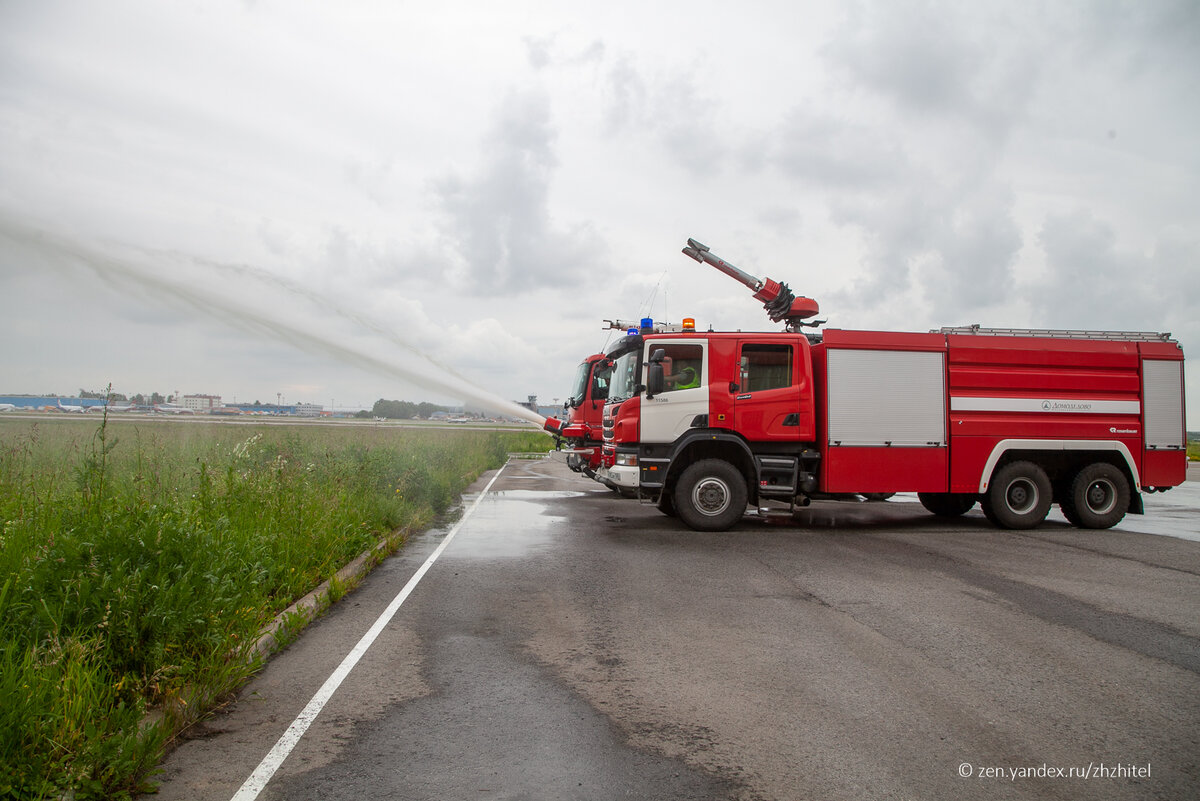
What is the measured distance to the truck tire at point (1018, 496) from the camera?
1139 cm

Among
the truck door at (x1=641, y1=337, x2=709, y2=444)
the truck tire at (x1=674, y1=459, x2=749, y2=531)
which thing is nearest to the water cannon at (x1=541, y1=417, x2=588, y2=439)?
the truck door at (x1=641, y1=337, x2=709, y2=444)

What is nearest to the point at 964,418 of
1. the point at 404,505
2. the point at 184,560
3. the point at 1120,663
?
the point at 1120,663

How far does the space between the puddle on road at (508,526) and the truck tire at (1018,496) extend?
22.1 ft

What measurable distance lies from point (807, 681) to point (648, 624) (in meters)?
1.59

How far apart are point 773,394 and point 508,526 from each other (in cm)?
449

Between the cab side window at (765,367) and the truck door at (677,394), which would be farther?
the cab side window at (765,367)

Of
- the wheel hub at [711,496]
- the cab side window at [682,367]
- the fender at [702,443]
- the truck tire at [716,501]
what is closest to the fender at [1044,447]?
the fender at [702,443]

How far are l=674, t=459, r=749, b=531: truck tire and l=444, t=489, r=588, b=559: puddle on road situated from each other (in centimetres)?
198

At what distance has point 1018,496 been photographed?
11.6 m

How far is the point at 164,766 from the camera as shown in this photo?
11.3ft

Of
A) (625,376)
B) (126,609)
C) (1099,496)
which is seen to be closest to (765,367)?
(625,376)

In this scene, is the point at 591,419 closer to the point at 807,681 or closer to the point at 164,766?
the point at 807,681

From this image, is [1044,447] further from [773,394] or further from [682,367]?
[682,367]

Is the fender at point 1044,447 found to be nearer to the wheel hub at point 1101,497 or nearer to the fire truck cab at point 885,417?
the fire truck cab at point 885,417
